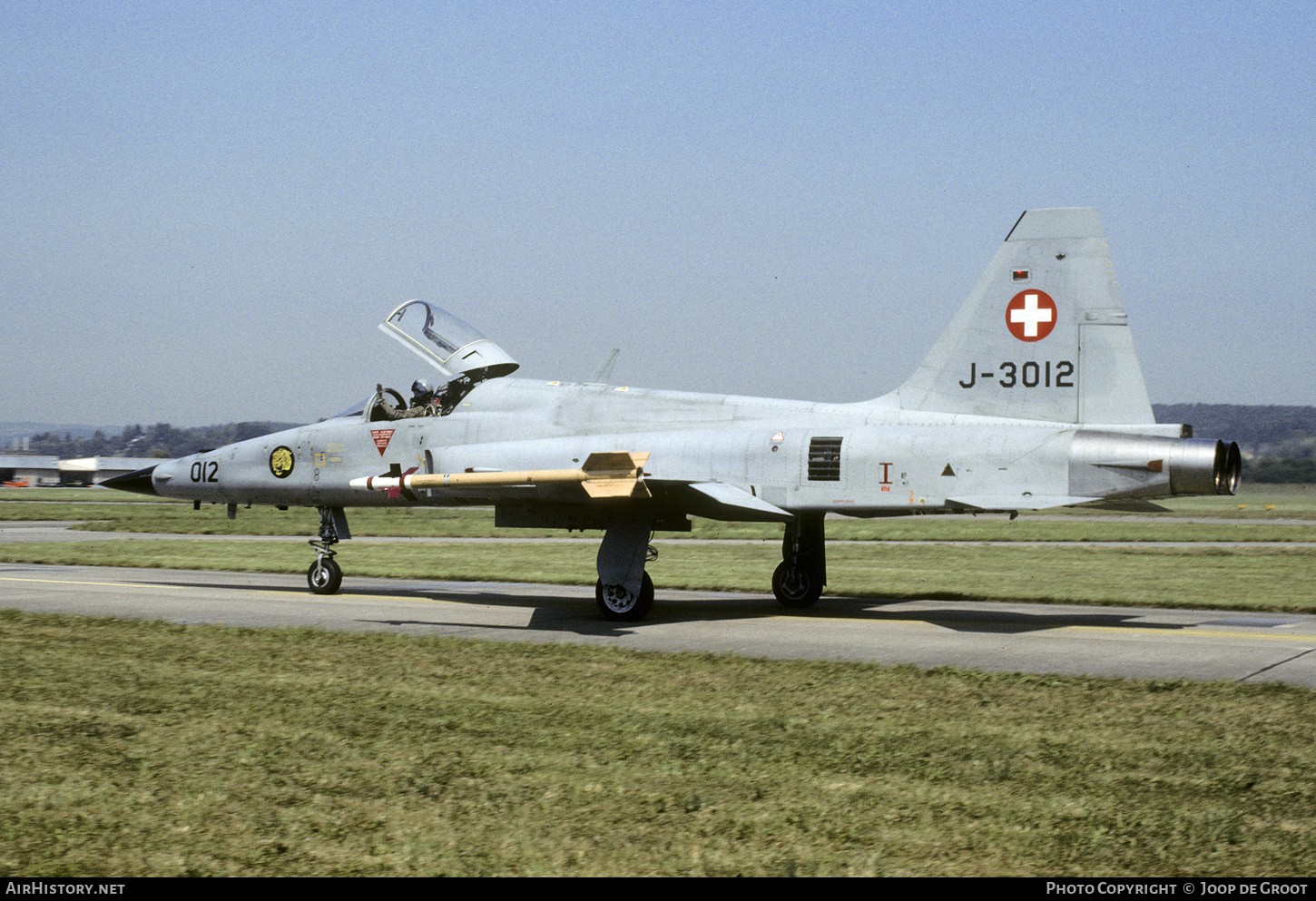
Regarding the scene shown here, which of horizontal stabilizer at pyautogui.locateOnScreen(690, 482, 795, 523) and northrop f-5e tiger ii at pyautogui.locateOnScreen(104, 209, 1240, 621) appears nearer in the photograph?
northrop f-5e tiger ii at pyautogui.locateOnScreen(104, 209, 1240, 621)

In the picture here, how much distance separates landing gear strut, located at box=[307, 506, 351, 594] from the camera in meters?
18.2

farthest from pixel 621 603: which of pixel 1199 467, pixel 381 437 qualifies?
pixel 1199 467

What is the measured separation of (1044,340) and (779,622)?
16.0 feet

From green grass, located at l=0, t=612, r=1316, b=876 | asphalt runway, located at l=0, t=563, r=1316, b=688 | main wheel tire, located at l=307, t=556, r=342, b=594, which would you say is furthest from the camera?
main wheel tire, located at l=307, t=556, r=342, b=594

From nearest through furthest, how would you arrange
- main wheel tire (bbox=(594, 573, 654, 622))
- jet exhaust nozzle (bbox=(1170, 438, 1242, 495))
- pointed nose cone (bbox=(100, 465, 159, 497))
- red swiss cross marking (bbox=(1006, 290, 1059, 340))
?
jet exhaust nozzle (bbox=(1170, 438, 1242, 495))
red swiss cross marking (bbox=(1006, 290, 1059, 340))
main wheel tire (bbox=(594, 573, 654, 622))
pointed nose cone (bbox=(100, 465, 159, 497))

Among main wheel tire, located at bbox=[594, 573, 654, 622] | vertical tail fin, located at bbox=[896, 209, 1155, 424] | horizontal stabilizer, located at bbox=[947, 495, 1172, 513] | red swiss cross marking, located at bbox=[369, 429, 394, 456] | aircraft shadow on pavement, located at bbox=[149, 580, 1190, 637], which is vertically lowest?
aircraft shadow on pavement, located at bbox=[149, 580, 1190, 637]

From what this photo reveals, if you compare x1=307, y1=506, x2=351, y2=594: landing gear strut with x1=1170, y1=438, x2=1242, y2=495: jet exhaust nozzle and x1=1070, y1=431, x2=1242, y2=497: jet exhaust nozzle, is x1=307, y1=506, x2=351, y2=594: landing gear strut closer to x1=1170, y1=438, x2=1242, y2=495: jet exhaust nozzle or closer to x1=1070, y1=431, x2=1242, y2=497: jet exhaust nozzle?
Answer: x1=1070, y1=431, x2=1242, y2=497: jet exhaust nozzle

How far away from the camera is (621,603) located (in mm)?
15164

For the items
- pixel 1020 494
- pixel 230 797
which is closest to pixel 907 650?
pixel 1020 494

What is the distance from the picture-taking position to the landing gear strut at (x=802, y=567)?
16.6 meters

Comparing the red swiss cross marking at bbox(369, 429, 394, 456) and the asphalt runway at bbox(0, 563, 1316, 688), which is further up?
the red swiss cross marking at bbox(369, 429, 394, 456)

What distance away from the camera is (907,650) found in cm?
1191

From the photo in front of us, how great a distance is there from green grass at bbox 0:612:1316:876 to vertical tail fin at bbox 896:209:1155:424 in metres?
4.90

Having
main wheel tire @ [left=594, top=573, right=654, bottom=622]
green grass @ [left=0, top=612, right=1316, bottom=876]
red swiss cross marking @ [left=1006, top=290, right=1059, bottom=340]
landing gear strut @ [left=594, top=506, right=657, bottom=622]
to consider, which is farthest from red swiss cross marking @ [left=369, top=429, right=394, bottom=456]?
red swiss cross marking @ [left=1006, top=290, right=1059, bottom=340]
